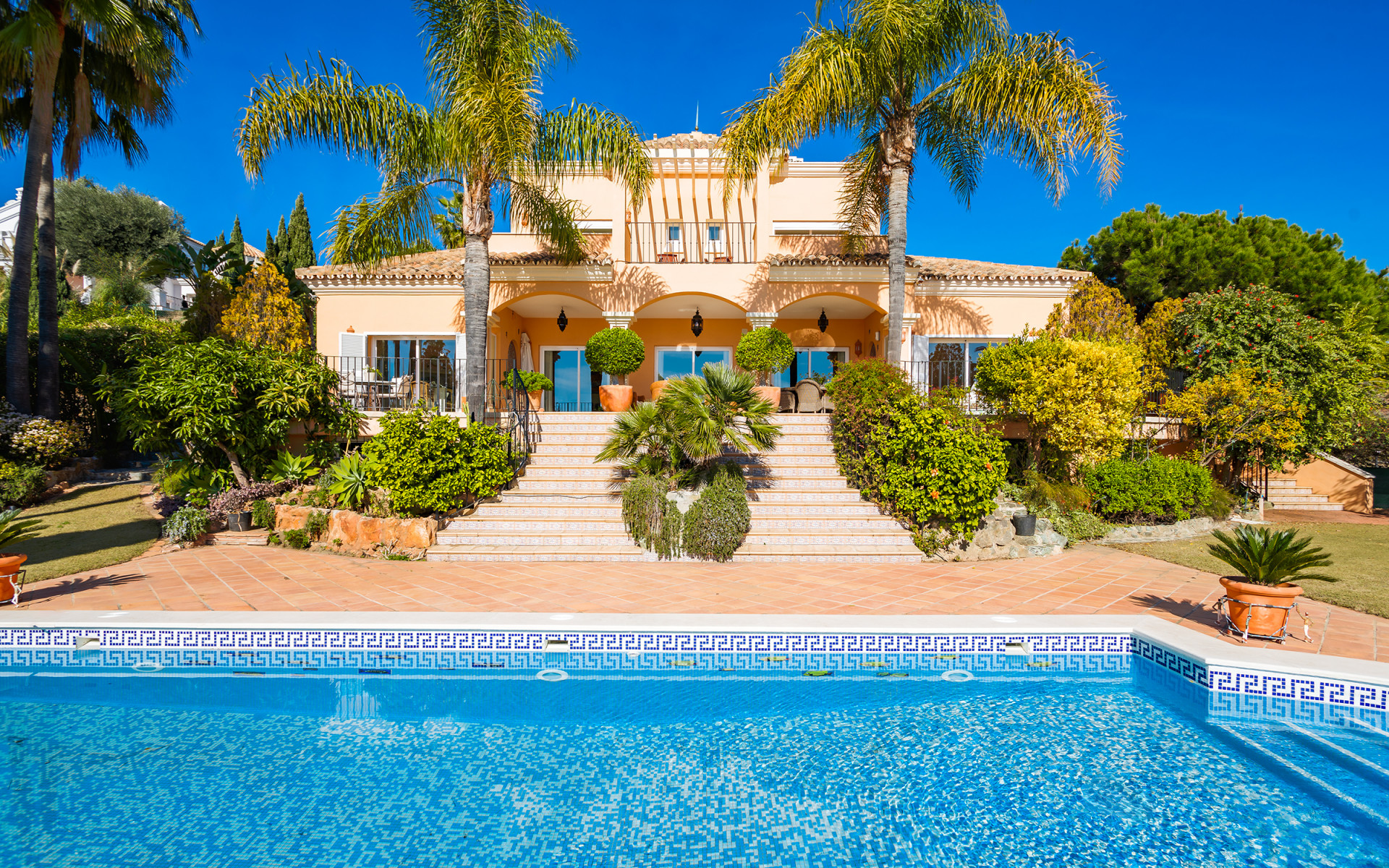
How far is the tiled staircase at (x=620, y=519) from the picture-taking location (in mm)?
9078

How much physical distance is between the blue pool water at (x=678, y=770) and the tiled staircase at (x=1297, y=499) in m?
14.4

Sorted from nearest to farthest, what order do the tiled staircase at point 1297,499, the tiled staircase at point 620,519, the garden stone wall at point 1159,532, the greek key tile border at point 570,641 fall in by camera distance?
the greek key tile border at point 570,641, the tiled staircase at point 620,519, the garden stone wall at point 1159,532, the tiled staircase at point 1297,499

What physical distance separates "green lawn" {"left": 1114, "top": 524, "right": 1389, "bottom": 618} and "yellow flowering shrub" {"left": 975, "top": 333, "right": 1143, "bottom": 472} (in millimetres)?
1880

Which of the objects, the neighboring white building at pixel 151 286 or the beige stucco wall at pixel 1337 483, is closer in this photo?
the beige stucco wall at pixel 1337 483

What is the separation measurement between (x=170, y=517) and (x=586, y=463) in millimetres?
6188

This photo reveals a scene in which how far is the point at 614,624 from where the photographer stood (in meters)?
5.92

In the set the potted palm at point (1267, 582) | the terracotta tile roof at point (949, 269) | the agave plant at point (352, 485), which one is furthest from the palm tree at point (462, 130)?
the potted palm at point (1267, 582)

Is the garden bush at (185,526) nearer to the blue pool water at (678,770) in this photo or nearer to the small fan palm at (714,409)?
the blue pool water at (678,770)

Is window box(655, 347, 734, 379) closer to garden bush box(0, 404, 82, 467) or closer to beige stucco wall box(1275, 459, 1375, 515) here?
garden bush box(0, 404, 82, 467)

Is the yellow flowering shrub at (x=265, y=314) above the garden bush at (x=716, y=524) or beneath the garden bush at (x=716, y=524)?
above

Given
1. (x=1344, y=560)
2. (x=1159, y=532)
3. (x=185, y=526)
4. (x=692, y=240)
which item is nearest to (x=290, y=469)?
(x=185, y=526)

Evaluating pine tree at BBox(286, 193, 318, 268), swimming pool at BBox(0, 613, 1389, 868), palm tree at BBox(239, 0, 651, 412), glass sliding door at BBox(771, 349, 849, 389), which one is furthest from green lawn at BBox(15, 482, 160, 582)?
pine tree at BBox(286, 193, 318, 268)

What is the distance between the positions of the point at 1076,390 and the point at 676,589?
784cm

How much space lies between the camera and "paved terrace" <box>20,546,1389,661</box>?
6.50 meters
